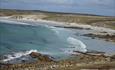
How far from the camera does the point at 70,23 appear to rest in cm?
510

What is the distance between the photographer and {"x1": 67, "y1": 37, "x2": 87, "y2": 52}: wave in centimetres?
497

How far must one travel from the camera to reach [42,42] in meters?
4.80

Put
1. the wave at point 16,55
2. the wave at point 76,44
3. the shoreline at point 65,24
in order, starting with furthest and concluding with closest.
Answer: the wave at point 76,44, the shoreline at point 65,24, the wave at point 16,55

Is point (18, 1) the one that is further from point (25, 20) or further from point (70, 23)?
point (70, 23)

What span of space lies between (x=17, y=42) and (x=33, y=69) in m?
0.52

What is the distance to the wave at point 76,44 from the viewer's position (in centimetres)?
497

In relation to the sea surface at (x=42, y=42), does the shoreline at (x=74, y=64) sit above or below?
below

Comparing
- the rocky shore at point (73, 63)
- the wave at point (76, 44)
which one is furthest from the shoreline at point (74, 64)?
the wave at point (76, 44)

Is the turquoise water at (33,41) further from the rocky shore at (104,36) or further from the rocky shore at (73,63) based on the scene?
the rocky shore at (104,36)

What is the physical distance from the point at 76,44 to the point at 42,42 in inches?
24.2

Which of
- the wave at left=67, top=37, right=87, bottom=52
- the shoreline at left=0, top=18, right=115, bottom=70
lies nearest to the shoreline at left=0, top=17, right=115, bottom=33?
the shoreline at left=0, top=18, right=115, bottom=70

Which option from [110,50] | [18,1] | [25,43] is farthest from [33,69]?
[110,50]

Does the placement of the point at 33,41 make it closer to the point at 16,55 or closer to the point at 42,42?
the point at 42,42

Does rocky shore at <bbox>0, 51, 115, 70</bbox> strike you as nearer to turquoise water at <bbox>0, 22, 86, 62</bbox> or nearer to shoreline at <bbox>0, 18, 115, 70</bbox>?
shoreline at <bbox>0, 18, 115, 70</bbox>
